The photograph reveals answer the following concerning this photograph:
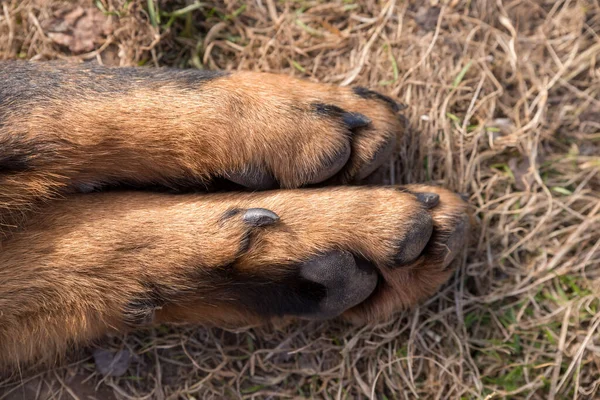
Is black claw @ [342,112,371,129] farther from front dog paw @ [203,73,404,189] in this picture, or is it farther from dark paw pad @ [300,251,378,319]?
dark paw pad @ [300,251,378,319]

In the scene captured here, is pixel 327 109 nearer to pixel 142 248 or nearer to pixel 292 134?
pixel 292 134

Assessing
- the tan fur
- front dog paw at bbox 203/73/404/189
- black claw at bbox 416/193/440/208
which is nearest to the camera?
the tan fur

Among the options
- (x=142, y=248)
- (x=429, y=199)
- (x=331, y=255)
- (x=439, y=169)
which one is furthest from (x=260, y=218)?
(x=439, y=169)

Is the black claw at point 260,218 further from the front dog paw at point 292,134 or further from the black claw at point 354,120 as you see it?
the black claw at point 354,120

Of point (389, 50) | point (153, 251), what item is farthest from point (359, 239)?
point (389, 50)

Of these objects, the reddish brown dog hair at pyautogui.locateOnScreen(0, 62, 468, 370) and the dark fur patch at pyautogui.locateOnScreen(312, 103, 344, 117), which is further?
the dark fur patch at pyautogui.locateOnScreen(312, 103, 344, 117)

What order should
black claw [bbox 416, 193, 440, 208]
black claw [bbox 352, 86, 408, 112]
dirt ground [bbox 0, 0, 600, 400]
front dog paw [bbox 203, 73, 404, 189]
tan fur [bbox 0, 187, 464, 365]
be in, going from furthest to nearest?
dirt ground [bbox 0, 0, 600, 400]
black claw [bbox 352, 86, 408, 112]
black claw [bbox 416, 193, 440, 208]
front dog paw [bbox 203, 73, 404, 189]
tan fur [bbox 0, 187, 464, 365]

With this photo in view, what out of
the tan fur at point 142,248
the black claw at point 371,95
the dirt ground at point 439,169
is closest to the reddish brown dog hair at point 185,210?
the tan fur at point 142,248

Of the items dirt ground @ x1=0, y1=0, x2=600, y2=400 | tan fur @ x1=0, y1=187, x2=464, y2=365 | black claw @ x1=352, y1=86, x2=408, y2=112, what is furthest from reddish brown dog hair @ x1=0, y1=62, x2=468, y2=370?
dirt ground @ x1=0, y1=0, x2=600, y2=400

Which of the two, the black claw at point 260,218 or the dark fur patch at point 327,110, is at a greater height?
the dark fur patch at point 327,110
